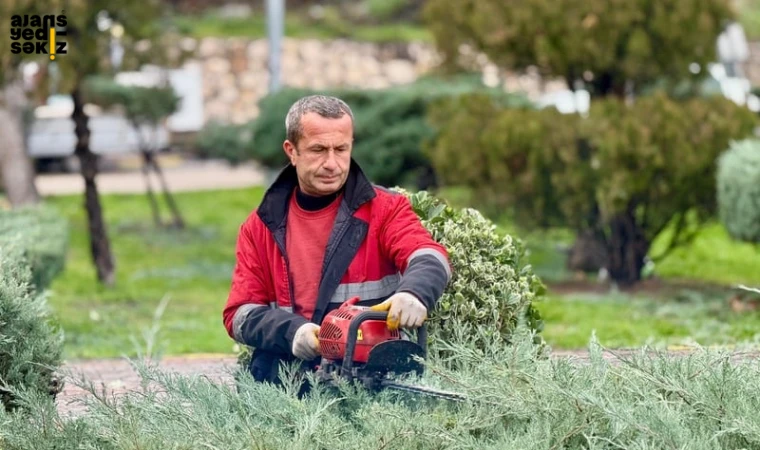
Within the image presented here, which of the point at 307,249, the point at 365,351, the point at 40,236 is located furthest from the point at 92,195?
the point at 365,351

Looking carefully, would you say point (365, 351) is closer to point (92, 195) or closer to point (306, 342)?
point (306, 342)

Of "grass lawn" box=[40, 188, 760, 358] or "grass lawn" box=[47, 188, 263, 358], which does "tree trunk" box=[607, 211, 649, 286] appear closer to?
"grass lawn" box=[40, 188, 760, 358]

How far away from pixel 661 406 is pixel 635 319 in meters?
6.52

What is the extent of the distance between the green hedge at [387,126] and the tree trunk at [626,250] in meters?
2.43

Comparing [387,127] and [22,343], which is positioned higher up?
[22,343]

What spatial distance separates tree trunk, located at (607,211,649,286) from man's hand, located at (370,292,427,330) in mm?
8424

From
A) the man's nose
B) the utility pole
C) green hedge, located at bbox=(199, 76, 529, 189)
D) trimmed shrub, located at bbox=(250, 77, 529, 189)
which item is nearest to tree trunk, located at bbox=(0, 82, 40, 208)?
green hedge, located at bbox=(199, 76, 529, 189)

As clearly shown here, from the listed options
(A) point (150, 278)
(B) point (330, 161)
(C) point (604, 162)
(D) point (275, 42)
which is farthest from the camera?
(D) point (275, 42)

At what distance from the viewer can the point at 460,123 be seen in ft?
42.3

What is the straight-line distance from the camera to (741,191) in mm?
10664

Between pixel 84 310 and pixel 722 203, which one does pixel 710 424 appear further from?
pixel 84 310

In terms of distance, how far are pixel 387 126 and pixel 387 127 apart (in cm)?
5

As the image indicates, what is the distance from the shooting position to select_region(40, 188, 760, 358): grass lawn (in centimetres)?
966

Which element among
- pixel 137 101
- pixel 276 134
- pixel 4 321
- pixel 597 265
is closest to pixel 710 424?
pixel 4 321
